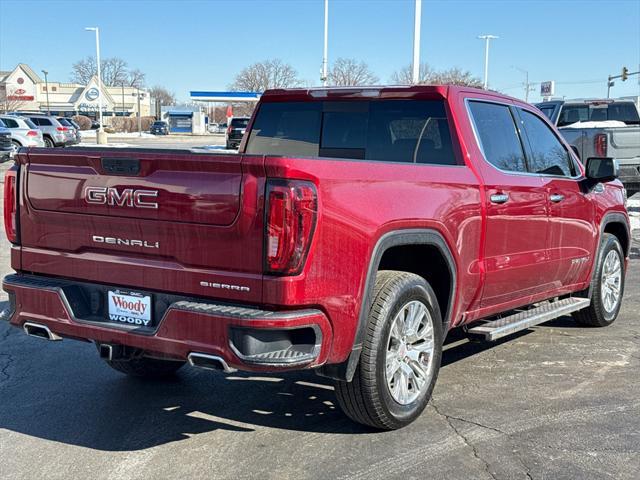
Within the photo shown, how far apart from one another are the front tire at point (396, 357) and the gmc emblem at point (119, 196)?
1.31 metres

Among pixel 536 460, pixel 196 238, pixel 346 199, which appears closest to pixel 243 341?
pixel 196 238

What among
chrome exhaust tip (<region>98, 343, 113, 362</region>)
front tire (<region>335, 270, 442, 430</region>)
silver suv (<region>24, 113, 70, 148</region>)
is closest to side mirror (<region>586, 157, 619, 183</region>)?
front tire (<region>335, 270, 442, 430</region>)

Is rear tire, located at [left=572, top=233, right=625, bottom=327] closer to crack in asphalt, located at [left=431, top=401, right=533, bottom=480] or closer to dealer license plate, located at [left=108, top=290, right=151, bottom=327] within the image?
crack in asphalt, located at [left=431, top=401, right=533, bottom=480]

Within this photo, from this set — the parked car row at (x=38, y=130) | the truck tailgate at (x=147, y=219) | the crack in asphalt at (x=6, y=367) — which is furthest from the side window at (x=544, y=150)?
the parked car row at (x=38, y=130)

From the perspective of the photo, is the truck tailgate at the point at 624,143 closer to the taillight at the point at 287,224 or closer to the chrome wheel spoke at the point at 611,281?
the chrome wheel spoke at the point at 611,281

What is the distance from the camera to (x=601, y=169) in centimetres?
616

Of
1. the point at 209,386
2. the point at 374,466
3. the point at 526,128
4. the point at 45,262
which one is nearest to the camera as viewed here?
the point at 374,466

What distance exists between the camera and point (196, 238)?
11.9 ft

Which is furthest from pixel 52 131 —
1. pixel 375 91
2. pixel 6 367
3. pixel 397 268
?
pixel 397 268

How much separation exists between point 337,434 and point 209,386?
4.16 feet

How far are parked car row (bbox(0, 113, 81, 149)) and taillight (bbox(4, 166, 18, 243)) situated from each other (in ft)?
78.6

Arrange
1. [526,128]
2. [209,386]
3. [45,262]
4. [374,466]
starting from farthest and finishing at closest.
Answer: [526,128] < [209,386] < [45,262] < [374,466]

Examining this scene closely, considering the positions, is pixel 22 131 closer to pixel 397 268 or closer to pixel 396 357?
pixel 397 268

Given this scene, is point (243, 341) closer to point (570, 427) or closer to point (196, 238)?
point (196, 238)
